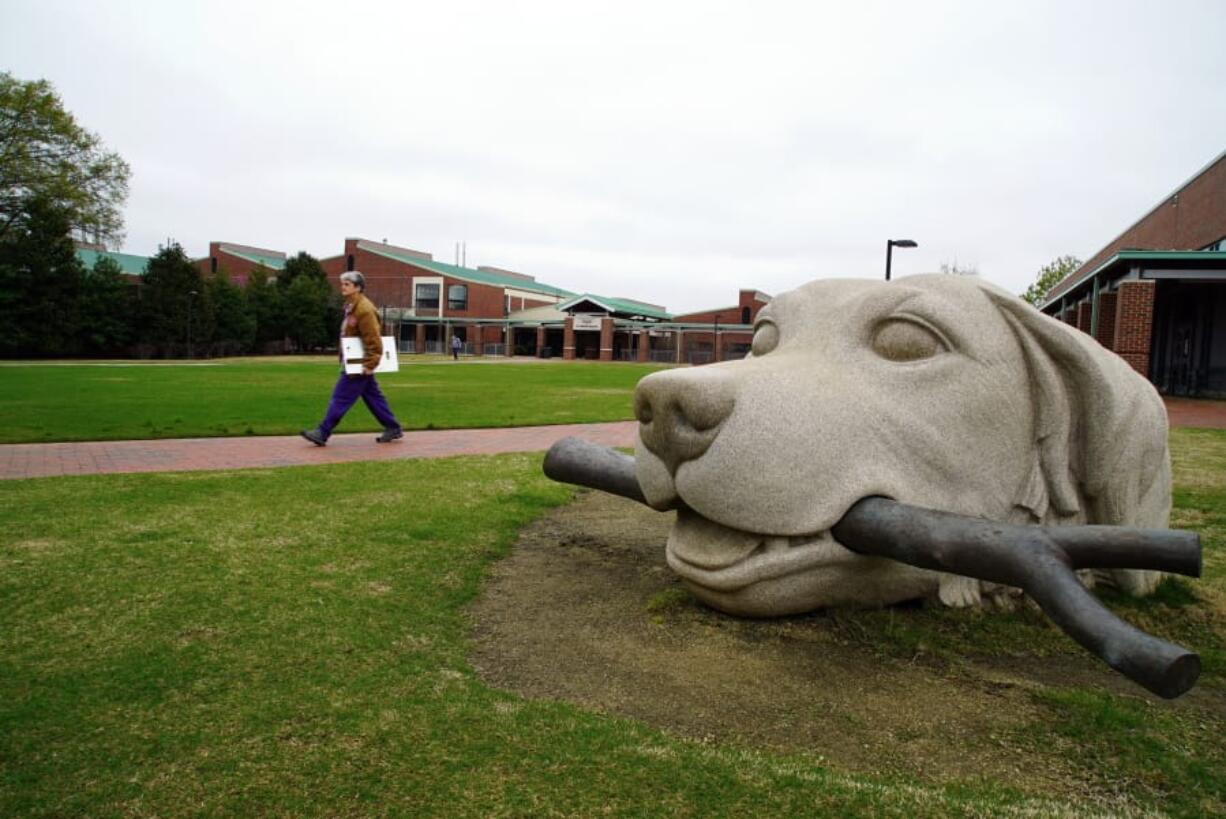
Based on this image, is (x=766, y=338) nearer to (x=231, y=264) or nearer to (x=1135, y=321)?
(x=1135, y=321)

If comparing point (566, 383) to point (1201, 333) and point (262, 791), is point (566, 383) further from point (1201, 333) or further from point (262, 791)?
point (262, 791)

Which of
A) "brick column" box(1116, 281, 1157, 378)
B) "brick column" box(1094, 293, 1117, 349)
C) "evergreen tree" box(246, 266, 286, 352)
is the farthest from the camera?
"evergreen tree" box(246, 266, 286, 352)

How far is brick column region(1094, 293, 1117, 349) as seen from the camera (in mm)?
20942

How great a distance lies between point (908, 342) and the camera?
3.37 metres

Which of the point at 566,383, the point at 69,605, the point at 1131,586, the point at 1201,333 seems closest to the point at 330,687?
the point at 69,605

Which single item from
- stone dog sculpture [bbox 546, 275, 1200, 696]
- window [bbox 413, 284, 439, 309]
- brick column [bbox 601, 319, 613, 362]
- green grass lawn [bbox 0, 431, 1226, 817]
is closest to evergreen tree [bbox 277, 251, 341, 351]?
window [bbox 413, 284, 439, 309]

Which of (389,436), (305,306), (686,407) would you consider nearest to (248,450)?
(389,436)

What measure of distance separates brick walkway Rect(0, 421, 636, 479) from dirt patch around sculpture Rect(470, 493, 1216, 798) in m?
4.51

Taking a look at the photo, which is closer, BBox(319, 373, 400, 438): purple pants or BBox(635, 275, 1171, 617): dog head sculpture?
BBox(635, 275, 1171, 617): dog head sculpture

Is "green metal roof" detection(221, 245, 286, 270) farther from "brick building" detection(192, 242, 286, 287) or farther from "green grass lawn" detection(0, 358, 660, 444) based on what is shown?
"green grass lawn" detection(0, 358, 660, 444)

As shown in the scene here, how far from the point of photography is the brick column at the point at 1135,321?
18.4 m

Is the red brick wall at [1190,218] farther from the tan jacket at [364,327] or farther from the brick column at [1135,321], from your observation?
the tan jacket at [364,327]

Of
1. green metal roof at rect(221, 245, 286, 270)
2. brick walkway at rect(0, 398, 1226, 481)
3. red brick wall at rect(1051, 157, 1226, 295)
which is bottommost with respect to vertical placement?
brick walkway at rect(0, 398, 1226, 481)

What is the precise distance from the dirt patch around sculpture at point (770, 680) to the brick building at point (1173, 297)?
13.8 m
